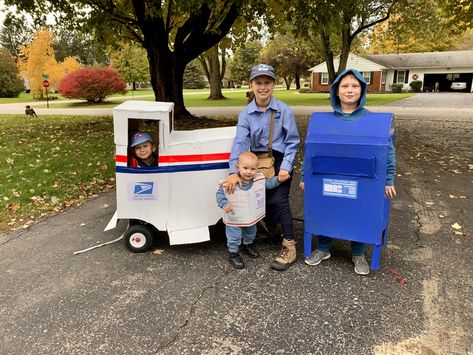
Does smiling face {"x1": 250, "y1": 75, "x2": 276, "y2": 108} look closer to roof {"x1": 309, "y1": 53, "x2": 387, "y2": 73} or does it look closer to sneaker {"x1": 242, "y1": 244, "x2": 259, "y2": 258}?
sneaker {"x1": 242, "y1": 244, "x2": 259, "y2": 258}

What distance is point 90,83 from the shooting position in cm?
2775

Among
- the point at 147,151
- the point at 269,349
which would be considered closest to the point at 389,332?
the point at 269,349

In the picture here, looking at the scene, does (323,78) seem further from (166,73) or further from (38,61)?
(166,73)

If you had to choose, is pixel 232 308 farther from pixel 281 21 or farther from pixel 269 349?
pixel 281 21

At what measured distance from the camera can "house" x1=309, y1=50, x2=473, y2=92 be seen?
4484 cm

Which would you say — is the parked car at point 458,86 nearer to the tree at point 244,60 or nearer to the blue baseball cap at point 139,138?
the tree at point 244,60

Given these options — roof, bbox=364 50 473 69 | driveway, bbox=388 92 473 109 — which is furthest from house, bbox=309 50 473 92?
driveway, bbox=388 92 473 109

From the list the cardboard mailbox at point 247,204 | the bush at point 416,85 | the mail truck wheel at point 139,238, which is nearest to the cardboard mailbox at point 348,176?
the cardboard mailbox at point 247,204

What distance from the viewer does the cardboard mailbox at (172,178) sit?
3.47 m

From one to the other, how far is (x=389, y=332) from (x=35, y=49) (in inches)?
1688

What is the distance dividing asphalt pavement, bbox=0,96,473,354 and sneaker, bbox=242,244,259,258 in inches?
3.3

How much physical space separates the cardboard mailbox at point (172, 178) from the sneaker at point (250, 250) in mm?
386

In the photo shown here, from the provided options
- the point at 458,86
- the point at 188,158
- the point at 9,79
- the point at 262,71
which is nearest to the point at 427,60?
the point at 458,86

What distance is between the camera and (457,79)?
45250 millimetres
